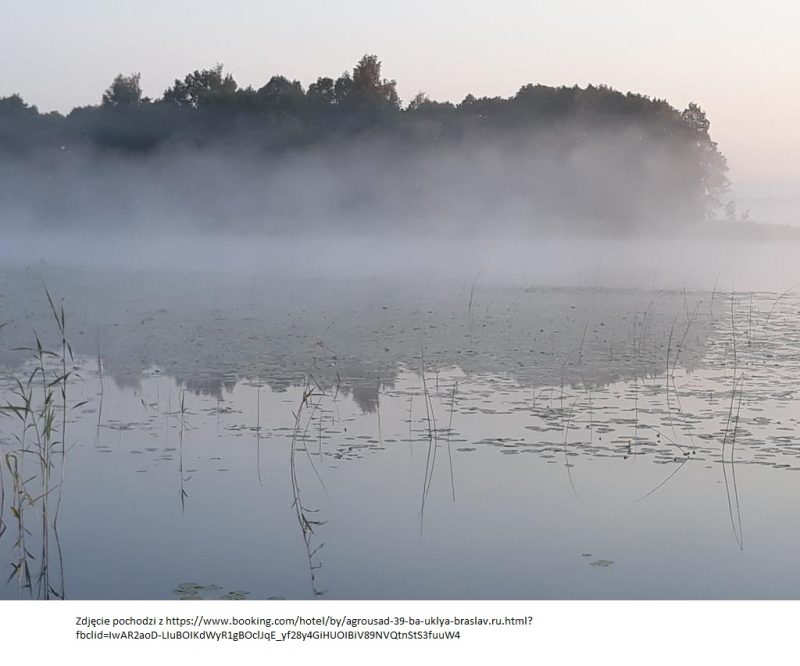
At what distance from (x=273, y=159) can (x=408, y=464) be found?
929 inches

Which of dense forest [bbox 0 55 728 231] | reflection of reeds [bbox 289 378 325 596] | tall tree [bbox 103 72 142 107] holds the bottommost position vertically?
reflection of reeds [bbox 289 378 325 596]

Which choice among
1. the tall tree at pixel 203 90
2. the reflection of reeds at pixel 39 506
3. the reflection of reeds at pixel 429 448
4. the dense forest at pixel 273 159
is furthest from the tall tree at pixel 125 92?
the reflection of reeds at pixel 39 506

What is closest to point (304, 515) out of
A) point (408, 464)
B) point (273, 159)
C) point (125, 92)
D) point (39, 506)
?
point (408, 464)

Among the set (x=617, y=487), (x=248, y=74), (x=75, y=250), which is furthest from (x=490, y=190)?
(x=617, y=487)

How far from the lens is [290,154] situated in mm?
27188

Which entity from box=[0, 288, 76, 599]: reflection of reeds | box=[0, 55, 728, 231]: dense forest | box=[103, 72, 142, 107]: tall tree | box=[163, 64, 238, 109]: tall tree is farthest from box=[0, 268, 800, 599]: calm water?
box=[103, 72, 142, 107]: tall tree

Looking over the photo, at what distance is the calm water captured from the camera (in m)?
3.48

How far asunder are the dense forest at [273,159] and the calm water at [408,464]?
710 inches

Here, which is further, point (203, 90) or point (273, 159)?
point (273, 159)

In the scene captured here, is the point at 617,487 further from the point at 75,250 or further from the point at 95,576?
the point at 75,250

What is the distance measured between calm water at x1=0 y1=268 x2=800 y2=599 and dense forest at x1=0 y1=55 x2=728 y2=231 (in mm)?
18040

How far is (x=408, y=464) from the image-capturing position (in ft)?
15.4

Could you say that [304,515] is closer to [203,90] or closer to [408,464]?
[408,464]

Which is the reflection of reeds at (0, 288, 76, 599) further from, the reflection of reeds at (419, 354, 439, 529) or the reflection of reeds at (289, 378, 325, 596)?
the reflection of reeds at (419, 354, 439, 529)
